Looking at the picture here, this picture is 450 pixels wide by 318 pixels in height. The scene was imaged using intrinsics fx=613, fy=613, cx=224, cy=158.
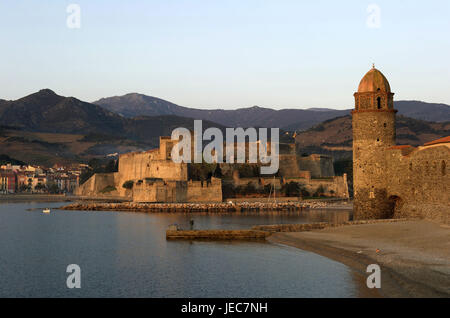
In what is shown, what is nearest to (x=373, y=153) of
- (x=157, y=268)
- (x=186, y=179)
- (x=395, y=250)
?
(x=395, y=250)

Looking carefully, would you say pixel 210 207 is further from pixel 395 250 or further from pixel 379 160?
pixel 395 250

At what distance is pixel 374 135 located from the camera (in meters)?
25.9

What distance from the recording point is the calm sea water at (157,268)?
1677cm

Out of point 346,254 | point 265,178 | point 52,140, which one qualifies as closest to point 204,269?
point 346,254

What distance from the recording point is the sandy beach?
48.4 ft

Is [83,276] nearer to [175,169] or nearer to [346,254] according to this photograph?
[346,254]

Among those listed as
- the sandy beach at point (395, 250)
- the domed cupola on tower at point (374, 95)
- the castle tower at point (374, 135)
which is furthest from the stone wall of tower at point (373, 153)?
the sandy beach at point (395, 250)

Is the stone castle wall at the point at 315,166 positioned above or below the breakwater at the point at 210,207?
above

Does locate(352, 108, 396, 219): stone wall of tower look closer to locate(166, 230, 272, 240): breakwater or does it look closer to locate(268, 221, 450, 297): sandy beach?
locate(268, 221, 450, 297): sandy beach

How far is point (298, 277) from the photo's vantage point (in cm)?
1811

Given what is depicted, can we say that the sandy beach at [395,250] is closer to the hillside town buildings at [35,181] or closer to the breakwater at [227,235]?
the breakwater at [227,235]

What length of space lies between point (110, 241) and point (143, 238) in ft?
5.15

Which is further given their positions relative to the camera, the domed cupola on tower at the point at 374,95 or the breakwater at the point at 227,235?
the breakwater at the point at 227,235

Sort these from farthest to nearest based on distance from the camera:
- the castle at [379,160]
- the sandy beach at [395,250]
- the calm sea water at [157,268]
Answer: the castle at [379,160] < the calm sea water at [157,268] < the sandy beach at [395,250]
